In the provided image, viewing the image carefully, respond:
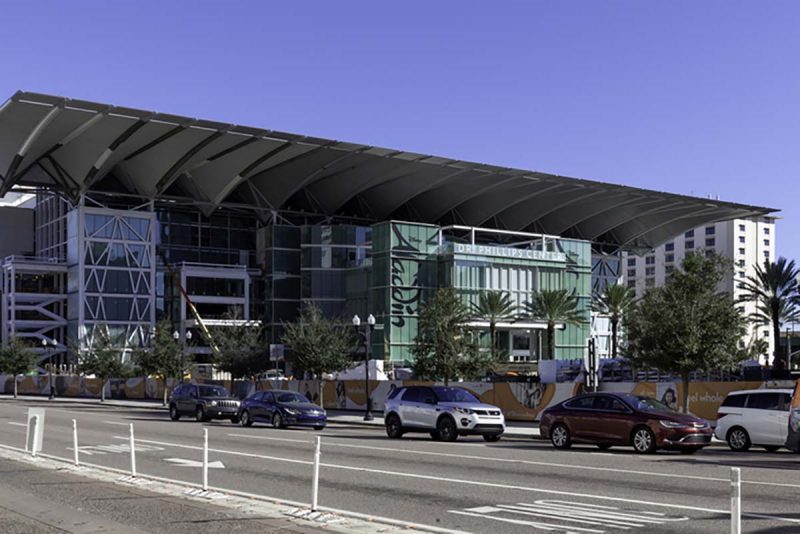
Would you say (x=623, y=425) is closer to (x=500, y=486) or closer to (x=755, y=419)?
(x=755, y=419)

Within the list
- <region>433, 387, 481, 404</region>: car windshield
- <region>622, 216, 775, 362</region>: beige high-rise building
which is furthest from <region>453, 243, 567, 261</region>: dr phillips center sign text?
<region>622, 216, 775, 362</region>: beige high-rise building

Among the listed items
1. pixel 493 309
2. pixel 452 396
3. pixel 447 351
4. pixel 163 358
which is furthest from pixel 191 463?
pixel 493 309

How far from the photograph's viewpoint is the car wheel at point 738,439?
85.8 ft

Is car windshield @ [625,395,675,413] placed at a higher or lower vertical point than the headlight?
higher

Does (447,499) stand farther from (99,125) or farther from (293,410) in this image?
(99,125)

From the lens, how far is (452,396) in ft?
98.8

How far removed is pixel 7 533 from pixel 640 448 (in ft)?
54.8

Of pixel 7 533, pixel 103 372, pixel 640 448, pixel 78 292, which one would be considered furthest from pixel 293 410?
pixel 78 292

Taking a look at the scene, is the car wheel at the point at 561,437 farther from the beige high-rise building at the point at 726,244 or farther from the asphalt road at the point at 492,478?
the beige high-rise building at the point at 726,244

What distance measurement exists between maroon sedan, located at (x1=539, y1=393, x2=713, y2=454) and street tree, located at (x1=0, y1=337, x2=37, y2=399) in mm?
66908

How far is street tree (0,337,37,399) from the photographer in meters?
83.4

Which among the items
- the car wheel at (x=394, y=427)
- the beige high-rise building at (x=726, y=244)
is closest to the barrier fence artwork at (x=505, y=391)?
the car wheel at (x=394, y=427)

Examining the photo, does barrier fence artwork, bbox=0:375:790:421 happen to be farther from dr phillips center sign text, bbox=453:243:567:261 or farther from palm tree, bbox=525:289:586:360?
dr phillips center sign text, bbox=453:243:567:261

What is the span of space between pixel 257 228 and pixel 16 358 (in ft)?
99.7
